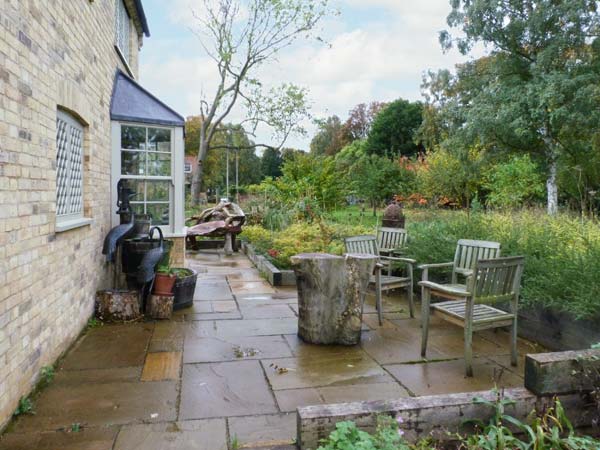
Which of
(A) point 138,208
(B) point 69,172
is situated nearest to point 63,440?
(B) point 69,172

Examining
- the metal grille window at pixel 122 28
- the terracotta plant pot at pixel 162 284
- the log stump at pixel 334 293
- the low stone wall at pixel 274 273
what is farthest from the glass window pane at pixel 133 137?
the log stump at pixel 334 293

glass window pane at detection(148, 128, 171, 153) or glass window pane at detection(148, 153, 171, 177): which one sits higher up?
glass window pane at detection(148, 128, 171, 153)

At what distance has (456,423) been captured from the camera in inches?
96.9

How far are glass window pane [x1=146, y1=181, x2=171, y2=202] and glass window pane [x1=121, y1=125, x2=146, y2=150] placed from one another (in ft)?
1.71

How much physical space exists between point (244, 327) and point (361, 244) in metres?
1.62

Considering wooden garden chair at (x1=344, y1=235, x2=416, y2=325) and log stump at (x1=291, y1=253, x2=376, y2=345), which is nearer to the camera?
log stump at (x1=291, y1=253, x2=376, y2=345)

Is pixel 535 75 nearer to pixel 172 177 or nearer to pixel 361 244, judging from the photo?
pixel 361 244

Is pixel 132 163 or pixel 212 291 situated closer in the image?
pixel 132 163

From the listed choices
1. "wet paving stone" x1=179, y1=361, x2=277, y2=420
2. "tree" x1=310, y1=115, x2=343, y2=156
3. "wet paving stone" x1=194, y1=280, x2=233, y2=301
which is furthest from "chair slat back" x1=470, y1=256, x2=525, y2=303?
"tree" x1=310, y1=115, x2=343, y2=156

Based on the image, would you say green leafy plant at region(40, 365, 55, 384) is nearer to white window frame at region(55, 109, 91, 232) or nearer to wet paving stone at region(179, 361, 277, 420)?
wet paving stone at region(179, 361, 277, 420)

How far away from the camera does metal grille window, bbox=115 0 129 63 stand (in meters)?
7.15

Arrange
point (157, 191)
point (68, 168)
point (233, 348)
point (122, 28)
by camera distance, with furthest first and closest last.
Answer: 1. point (122, 28)
2. point (157, 191)
3. point (68, 168)
4. point (233, 348)

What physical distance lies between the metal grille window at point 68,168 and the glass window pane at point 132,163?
4.56ft

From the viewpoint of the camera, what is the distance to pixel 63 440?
2.61 meters
